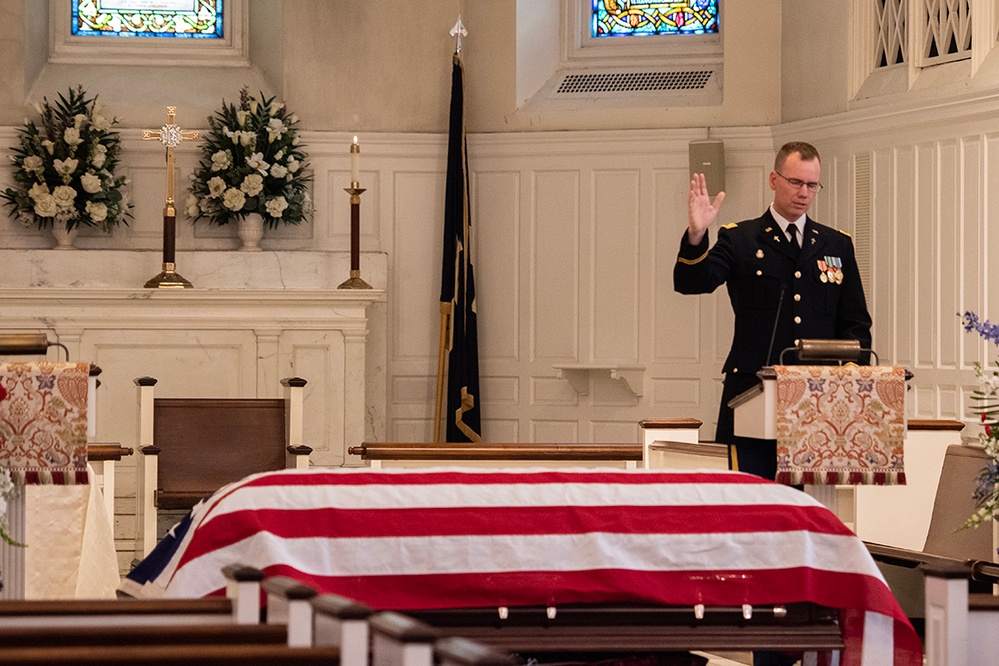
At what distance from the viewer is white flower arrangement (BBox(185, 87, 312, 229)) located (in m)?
9.02

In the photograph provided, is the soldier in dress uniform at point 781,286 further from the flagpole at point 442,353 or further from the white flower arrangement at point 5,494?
the flagpole at point 442,353

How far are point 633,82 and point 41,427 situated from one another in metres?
5.97

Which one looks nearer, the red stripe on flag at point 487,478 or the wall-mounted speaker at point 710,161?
the red stripe on flag at point 487,478

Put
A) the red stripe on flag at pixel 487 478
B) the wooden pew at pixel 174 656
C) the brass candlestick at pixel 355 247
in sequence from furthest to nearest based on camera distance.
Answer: the brass candlestick at pixel 355 247, the red stripe on flag at pixel 487 478, the wooden pew at pixel 174 656

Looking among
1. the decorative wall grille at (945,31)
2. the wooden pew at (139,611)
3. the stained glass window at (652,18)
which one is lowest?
the wooden pew at (139,611)

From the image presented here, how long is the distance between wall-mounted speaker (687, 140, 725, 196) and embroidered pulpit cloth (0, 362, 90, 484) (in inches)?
215

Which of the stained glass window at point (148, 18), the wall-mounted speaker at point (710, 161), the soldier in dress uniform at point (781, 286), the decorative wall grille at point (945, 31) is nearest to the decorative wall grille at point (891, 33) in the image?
the decorative wall grille at point (945, 31)

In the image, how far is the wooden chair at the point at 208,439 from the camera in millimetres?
6809

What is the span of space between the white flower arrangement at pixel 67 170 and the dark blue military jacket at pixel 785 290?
16.6 ft

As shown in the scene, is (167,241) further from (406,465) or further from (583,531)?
(583,531)

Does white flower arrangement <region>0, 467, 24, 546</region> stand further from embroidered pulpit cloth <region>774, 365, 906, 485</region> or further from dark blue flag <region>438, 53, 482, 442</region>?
dark blue flag <region>438, 53, 482, 442</region>

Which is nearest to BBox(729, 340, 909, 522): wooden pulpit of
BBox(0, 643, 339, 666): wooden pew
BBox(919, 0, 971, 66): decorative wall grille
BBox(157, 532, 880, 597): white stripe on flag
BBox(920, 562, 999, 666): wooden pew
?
BBox(157, 532, 880, 597): white stripe on flag

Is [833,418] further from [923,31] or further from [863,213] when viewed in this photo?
[923,31]

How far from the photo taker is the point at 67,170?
8.90 m
